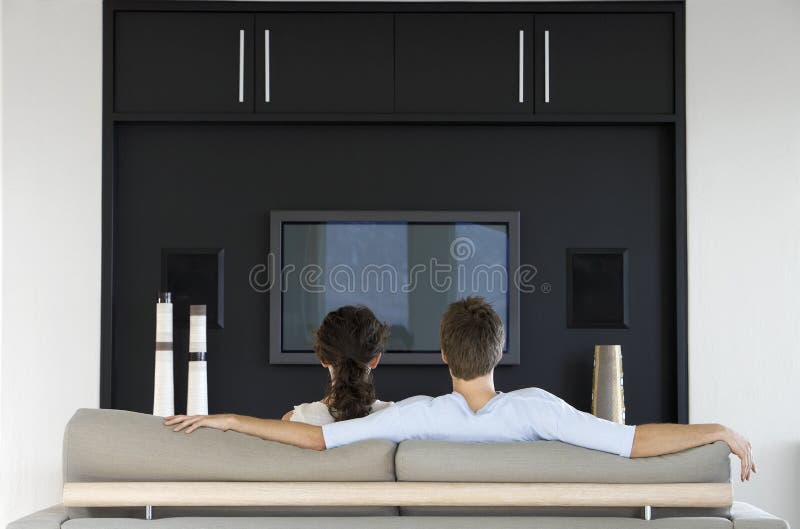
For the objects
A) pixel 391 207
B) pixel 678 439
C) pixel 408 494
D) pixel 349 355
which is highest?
pixel 391 207

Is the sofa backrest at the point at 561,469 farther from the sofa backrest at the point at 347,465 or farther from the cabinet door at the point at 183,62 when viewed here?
the cabinet door at the point at 183,62

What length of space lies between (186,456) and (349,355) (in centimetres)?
92

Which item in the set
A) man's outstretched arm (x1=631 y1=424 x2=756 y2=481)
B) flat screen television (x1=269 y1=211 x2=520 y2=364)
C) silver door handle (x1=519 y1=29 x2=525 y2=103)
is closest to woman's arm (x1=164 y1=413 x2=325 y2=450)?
man's outstretched arm (x1=631 y1=424 x2=756 y2=481)

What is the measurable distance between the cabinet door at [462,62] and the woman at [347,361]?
6.87 feet

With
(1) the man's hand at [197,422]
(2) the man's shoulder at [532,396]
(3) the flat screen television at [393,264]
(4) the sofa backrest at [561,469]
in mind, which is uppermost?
(3) the flat screen television at [393,264]

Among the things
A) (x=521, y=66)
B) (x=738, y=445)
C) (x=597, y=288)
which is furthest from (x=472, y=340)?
(x=521, y=66)

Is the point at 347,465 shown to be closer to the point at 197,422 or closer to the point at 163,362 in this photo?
the point at 197,422

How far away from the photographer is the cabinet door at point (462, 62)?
4801 mm

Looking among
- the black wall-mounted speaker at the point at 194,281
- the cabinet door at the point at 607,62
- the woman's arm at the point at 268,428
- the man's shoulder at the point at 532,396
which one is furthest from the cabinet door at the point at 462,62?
the woman's arm at the point at 268,428

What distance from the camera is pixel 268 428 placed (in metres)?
2.10

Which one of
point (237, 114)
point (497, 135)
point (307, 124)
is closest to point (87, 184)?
point (237, 114)

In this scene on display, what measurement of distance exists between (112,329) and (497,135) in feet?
6.74

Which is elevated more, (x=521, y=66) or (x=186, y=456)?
(x=521, y=66)

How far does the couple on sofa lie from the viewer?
207cm
